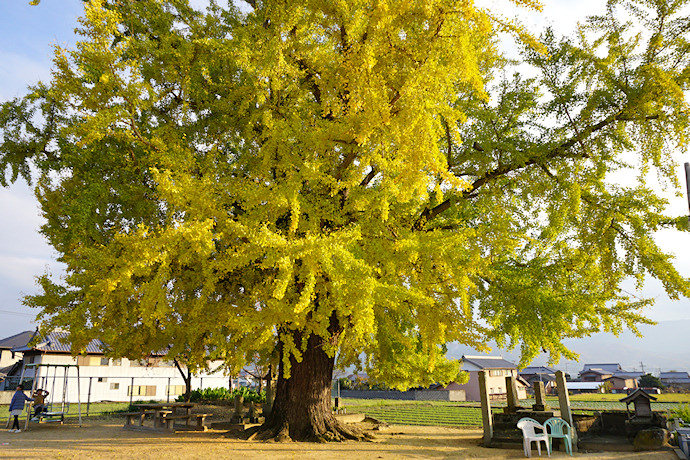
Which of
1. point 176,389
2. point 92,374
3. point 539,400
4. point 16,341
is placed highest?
point 16,341

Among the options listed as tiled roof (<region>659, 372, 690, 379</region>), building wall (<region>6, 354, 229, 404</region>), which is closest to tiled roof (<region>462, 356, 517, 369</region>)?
tiled roof (<region>659, 372, 690, 379</region>)

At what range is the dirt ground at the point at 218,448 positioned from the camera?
8.61 meters

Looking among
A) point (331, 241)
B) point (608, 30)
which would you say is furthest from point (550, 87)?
point (331, 241)

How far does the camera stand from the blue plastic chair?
943cm

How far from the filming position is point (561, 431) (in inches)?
383

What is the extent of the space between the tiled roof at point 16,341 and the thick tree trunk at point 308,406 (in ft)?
136

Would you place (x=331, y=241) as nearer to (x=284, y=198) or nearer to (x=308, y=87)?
(x=284, y=198)

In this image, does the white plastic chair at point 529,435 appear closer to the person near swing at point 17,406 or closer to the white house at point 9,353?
the person near swing at point 17,406

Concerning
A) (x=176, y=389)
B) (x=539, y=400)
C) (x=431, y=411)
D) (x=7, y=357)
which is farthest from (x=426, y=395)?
(x=7, y=357)

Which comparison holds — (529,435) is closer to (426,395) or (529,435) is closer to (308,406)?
(308,406)

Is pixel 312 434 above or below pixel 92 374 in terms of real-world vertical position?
below

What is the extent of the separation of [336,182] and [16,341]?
47929mm

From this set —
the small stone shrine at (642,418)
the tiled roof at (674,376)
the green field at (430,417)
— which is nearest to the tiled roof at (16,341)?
the green field at (430,417)

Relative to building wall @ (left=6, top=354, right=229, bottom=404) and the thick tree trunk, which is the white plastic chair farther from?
building wall @ (left=6, top=354, right=229, bottom=404)
